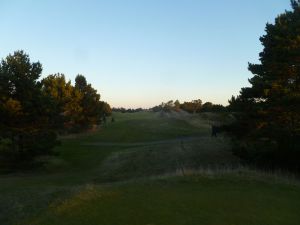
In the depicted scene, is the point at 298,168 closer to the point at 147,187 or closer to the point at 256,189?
Answer: the point at 256,189

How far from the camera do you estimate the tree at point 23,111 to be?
42188 mm

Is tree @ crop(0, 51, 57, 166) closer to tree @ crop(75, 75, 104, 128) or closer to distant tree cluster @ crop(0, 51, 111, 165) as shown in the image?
distant tree cluster @ crop(0, 51, 111, 165)

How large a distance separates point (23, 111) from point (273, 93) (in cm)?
2320

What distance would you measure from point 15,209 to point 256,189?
396 inches

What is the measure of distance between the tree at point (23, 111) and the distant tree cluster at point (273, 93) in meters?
18.2

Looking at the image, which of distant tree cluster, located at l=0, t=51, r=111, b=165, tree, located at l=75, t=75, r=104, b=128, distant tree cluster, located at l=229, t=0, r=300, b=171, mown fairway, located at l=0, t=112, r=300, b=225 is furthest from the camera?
tree, located at l=75, t=75, r=104, b=128

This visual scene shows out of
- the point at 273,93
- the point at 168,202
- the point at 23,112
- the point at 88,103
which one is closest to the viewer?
the point at 168,202

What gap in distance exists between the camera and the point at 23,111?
43.0 metres

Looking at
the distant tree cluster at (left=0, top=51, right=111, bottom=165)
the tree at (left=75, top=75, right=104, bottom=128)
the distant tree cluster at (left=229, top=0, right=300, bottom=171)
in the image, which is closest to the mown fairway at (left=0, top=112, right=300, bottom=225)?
the distant tree cluster at (left=229, top=0, right=300, bottom=171)

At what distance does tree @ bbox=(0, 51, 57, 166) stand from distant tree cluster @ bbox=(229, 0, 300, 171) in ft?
59.7

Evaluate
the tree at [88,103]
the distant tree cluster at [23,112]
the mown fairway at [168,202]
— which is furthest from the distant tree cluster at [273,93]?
the tree at [88,103]

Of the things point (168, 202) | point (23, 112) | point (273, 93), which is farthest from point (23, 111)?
point (168, 202)

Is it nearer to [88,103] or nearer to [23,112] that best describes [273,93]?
[23,112]

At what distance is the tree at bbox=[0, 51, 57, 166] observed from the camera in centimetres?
4219
